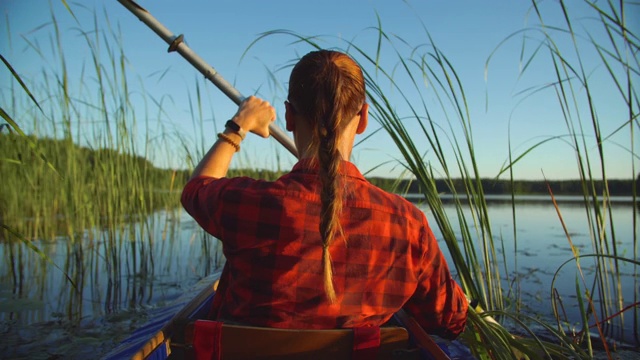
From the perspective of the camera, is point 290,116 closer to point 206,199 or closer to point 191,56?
point 206,199

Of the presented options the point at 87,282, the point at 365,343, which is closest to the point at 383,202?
the point at 365,343

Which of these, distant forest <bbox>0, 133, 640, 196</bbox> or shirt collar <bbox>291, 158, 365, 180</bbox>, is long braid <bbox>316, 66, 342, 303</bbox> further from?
distant forest <bbox>0, 133, 640, 196</bbox>

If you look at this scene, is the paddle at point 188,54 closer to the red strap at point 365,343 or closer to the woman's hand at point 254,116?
the woman's hand at point 254,116

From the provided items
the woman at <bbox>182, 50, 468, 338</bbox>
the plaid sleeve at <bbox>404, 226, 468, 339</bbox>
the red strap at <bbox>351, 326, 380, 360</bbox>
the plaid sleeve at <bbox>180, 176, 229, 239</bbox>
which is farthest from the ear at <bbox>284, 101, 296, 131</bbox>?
the red strap at <bbox>351, 326, 380, 360</bbox>

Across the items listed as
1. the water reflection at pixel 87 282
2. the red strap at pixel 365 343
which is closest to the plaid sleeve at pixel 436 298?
the red strap at pixel 365 343

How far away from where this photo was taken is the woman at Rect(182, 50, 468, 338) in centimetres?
108

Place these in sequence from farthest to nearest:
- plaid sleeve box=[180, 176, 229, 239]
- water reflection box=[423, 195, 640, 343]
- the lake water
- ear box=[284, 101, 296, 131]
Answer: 1. the lake water
2. water reflection box=[423, 195, 640, 343]
3. ear box=[284, 101, 296, 131]
4. plaid sleeve box=[180, 176, 229, 239]

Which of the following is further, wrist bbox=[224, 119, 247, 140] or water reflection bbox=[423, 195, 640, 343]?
water reflection bbox=[423, 195, 640, 343]

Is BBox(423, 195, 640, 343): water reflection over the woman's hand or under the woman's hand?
under

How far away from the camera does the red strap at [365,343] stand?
3.43ft

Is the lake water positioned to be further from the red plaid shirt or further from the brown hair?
the brown hair

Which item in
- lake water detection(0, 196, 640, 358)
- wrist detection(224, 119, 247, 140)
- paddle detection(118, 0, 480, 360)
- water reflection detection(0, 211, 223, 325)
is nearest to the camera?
wrist detection(224, 119, 247, 140)

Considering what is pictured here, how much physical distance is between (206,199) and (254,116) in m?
0.39

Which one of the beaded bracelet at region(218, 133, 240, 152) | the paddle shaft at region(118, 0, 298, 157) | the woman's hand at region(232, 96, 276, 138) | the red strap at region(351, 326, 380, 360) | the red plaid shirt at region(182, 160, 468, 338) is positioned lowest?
the red strap at region(351, 326, 380, 360)
